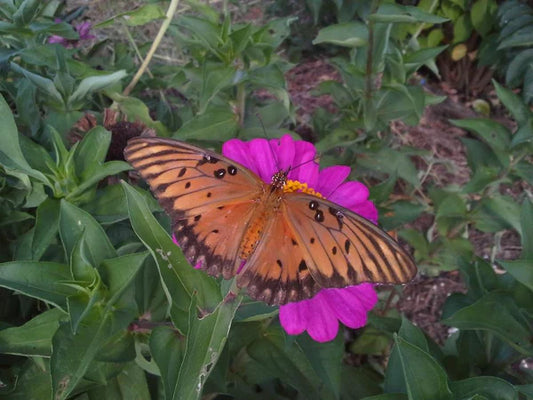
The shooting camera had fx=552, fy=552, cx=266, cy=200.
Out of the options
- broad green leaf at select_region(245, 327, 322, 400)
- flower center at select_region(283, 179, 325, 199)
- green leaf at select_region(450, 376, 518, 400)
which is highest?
flower center at select_region(283, 179, 325, 199)

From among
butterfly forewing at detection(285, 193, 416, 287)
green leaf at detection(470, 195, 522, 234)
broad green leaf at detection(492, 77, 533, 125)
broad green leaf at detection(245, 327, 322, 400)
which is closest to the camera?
butterfly forewing at detection(285, 193, 416, 287)

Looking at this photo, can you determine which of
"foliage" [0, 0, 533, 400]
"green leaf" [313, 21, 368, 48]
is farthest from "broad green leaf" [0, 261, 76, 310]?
"green leaf" [313, 21, 368, 48]

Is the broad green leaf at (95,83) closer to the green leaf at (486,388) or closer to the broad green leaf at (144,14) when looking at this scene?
the broad green leaf at (144,14)

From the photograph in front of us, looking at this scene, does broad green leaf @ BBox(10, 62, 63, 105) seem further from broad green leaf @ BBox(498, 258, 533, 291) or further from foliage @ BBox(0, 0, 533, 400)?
broad green leaf @ BBox(498, 258, 533, 291)

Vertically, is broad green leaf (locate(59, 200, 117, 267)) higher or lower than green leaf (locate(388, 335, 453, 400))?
higher

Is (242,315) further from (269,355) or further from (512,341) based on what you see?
(512,341)

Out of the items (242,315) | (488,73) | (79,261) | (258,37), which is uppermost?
(258,37)

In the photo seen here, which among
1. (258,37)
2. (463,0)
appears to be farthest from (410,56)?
(463,0)

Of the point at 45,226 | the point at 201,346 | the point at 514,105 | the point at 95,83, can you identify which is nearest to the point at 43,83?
the point at 95,83

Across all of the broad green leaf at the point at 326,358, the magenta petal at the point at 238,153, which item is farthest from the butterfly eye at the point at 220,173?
the broad green leaf at the point at 326,358
